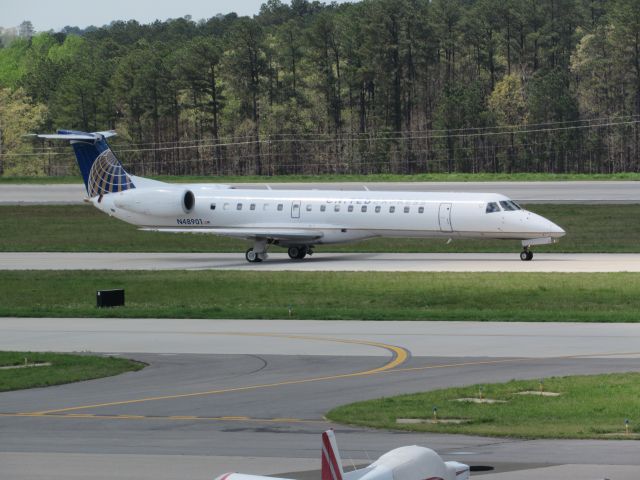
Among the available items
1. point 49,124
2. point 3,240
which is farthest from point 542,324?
point 49,124

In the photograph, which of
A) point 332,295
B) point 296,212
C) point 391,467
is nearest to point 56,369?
point 332,295

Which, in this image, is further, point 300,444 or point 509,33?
point 509,33

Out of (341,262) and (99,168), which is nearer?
(341,262)

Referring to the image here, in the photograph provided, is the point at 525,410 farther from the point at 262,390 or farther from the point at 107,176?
the point at 107,176

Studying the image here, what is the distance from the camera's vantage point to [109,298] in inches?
1682

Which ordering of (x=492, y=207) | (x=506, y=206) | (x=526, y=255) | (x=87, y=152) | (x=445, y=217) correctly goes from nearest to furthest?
(x=445, y=217), (x=492, y=207), (x=506, y=206), (x=526, y=255), (x=87, y=152)

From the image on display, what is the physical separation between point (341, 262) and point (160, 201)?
8.70m

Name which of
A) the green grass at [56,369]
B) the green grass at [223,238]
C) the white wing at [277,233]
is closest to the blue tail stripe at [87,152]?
the green grass at [223,238]

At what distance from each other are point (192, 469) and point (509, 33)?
16424cm

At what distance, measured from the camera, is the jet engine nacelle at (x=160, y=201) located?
61.5m

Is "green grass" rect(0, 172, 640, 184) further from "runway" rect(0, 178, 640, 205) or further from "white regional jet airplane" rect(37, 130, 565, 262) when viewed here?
"white regional jet airplane" rect(37, 130, 565, 262)

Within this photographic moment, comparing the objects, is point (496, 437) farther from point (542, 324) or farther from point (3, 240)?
point (3, 240)

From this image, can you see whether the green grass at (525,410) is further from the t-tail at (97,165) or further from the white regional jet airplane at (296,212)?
the t-tail at (97,165)

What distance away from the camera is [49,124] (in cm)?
19150
